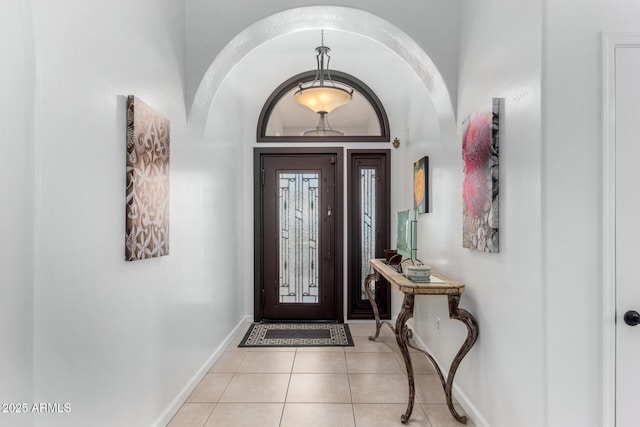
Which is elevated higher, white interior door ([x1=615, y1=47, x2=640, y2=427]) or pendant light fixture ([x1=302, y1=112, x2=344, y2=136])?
pendant light fixture ([x1=302, y1=112, x2=344, y2=136])

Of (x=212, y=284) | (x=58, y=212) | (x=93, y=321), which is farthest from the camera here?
(x=212, y=284)

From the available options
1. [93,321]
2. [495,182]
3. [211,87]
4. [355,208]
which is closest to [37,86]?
[93,321]

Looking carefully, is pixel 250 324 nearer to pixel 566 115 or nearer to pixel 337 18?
pixel 337 18

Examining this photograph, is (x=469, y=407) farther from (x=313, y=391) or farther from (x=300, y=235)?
(x=300, y=235)

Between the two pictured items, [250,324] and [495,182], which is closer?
[495,182]

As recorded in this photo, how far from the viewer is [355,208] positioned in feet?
15.1

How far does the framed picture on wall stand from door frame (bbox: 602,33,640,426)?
184 centimetres

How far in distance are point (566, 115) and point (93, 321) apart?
215 cm

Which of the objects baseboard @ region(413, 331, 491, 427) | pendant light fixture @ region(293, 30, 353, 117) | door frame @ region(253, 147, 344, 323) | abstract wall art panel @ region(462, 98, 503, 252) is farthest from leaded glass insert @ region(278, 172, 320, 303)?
abstract wall art panel @ region(462, 98, 503, 252)

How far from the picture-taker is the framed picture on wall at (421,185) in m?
3.41

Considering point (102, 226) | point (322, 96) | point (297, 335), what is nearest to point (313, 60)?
point (322, 96)

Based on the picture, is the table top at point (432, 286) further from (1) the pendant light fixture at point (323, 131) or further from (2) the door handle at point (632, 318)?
(1) the pendant light fixture at point (323, 131)

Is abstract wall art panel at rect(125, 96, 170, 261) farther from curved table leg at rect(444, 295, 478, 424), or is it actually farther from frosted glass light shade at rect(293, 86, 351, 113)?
curved table leg at rect(444, 295, 478, 424)

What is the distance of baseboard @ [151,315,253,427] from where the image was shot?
2.21 meters
